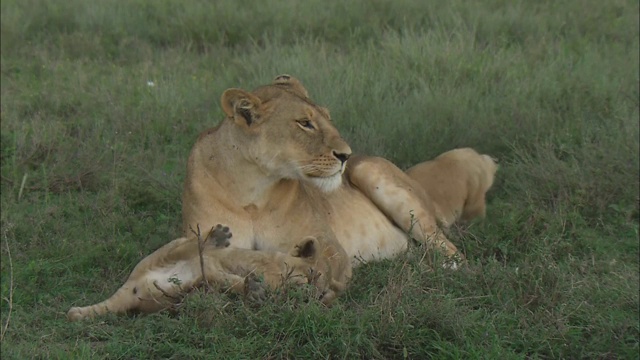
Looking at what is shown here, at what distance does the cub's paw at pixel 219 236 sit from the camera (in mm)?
4234

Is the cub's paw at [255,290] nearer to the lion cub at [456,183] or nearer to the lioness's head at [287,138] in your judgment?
the lioness's head at [287,138]

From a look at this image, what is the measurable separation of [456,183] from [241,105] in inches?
69.6

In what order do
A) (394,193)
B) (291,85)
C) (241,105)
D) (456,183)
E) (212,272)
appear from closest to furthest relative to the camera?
(212,272)
(241,105)
(291,85)
(394,193)
(456,183)

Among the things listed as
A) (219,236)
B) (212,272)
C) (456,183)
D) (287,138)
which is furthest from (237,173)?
(456,183)

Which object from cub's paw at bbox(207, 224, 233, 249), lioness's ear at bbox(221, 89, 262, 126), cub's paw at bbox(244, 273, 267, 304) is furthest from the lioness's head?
cub's paw at bbox(244, 273, 267, 304)

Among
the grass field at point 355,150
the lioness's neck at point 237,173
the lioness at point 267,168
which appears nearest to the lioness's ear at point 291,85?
the lioness at point 267,168

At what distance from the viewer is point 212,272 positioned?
4199 millimetres

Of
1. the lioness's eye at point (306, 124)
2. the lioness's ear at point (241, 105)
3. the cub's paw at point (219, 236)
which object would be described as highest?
the lioness's ear at point (241, 105)

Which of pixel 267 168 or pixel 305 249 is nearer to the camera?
pixel 305 249

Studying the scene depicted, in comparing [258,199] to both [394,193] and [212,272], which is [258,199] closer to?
[212,272]

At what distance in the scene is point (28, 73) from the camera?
329 inches

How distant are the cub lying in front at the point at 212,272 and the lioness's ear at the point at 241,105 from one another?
58 centimetres

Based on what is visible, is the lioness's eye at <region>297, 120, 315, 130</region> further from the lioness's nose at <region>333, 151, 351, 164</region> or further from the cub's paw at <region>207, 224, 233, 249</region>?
the cub's paw at <region>207, 224, 233, 249</region>

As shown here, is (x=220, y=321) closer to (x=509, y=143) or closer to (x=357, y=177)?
(x=357, y=177)
